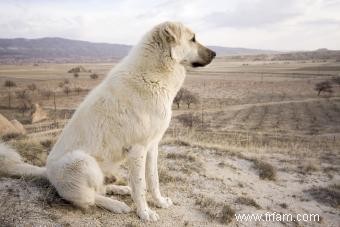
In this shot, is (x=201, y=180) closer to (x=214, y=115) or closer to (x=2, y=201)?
(x=2, y=201)

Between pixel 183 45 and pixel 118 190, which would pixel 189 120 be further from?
pixel 183 45

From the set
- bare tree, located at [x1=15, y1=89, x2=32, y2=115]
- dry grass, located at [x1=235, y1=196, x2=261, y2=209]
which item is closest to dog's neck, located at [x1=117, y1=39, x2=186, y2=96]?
dry grass, located at [x1=235, y1=196, x2=261, y2=209]

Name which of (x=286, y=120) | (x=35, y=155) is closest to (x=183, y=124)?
(x=286, y=120)

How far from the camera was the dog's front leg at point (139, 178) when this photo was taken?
434 centimetres

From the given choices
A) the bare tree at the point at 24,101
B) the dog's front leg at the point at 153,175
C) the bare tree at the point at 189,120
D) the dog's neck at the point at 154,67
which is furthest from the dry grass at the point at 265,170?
the bare tree at the point at 24,101

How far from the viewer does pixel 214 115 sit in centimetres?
2975

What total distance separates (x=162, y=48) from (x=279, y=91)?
45.6 metres

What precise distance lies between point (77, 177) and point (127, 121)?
90 centimetres

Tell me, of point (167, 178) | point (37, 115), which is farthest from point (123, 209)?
point (37, 115)

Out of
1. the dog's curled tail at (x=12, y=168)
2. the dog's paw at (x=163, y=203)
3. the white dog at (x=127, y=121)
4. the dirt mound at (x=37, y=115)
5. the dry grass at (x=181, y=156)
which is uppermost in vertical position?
the white dog at (x=127, y=121)

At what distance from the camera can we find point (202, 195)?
20.0 feet

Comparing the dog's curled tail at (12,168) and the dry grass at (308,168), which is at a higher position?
the dog's curled tail at (12,168)

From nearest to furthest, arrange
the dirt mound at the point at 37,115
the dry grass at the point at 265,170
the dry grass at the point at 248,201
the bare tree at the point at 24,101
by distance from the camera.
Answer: the dry grass at the point at 248,201 < the dry grass at the point at 265,170 < the dirt mound at the point at 37,115 < the bare tree at the point at 24,101

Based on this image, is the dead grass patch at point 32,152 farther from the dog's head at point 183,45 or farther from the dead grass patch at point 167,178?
the dog's head at point 183,45
